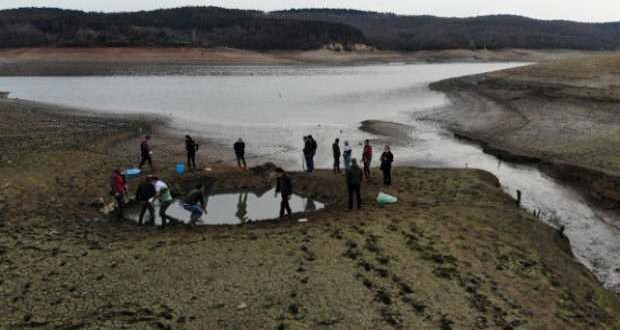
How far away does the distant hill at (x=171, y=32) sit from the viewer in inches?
4843

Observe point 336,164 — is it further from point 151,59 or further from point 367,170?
point 151,59

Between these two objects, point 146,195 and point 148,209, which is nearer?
point 146,195

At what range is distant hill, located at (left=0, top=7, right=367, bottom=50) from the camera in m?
123

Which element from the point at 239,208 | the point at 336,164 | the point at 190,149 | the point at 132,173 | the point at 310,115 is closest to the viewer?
the point at 239,208

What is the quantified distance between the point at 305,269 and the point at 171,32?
150 meters

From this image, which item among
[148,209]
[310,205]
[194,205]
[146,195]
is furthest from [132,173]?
[310,205]

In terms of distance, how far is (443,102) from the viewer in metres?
48.5

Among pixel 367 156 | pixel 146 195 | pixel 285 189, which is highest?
pixel 367 156

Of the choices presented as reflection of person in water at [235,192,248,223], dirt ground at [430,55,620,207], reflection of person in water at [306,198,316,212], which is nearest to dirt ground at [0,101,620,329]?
reflection of person in water at [306,198,316,212]

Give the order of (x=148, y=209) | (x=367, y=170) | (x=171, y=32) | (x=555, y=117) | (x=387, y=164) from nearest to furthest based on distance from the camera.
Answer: (x=148, y=209) → (x=387, y=164) → (x=367, y=170) → (x=555, y=117) → (x=171, y=32)

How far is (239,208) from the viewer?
17.1 m

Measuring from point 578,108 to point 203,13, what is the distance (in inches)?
6272

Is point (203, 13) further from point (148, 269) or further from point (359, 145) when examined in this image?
point (148, 269)

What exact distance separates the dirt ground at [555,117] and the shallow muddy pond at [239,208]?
11166mm
